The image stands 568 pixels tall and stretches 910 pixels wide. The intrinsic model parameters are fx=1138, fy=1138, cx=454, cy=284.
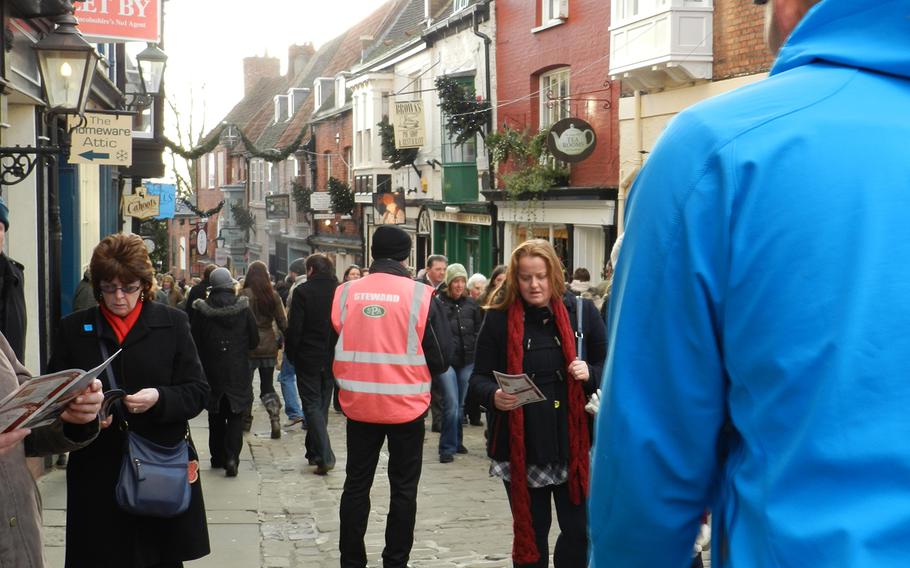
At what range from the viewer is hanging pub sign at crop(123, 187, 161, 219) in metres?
20.9

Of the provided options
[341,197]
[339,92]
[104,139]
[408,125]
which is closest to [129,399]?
[104,139]

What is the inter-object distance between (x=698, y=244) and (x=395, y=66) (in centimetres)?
3557

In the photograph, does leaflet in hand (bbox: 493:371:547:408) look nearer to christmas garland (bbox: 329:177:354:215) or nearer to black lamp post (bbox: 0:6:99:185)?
black lamp post (bbox: 0:6:99:185)

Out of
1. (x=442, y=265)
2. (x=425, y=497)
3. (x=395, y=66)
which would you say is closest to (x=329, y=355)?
(x=425, y=497)

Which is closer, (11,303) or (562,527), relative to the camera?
(562,527)

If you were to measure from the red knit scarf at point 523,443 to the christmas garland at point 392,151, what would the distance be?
89.9ft

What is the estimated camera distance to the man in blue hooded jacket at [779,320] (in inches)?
47.1

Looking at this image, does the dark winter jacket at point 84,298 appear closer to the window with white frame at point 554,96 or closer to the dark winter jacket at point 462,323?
the dark winter jacket at point 462,323

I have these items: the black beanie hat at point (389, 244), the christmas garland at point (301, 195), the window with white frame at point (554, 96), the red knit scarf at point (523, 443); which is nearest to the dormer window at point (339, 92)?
the christmas garland at point (301, 195)

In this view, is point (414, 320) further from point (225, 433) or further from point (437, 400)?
point (437, 400)

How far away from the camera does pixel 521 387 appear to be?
5297 mm

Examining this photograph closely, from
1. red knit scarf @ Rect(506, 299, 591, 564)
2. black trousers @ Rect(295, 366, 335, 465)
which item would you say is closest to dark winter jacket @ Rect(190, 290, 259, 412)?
black trousers @ Rect(295, 366, 335, 465)

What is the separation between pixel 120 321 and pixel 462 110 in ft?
75.3

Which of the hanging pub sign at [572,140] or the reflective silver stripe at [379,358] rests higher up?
the hanging pub sign at [572,140]
